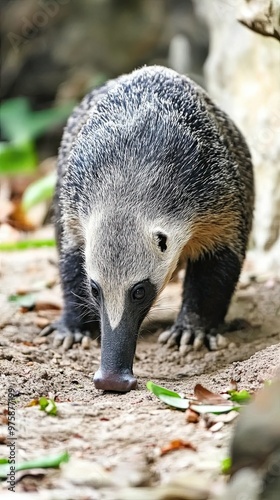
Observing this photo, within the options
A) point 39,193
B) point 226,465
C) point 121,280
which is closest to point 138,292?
point 121,280

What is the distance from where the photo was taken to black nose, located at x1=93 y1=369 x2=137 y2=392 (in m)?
6.70

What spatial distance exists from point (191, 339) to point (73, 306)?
4.33 feet

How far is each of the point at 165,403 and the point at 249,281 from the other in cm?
473

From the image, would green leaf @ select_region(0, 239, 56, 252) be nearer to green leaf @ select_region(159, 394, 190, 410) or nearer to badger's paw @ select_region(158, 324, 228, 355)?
badger's paw @ select_region(158, 324, 228, 355)

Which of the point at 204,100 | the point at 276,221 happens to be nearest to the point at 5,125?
the point at 276,221

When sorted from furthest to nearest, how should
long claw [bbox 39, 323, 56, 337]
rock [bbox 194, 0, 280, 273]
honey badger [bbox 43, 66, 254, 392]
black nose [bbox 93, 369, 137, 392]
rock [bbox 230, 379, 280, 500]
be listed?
rock [bbox 194, 0, 280, 273], long claw [bbox 39, 323, 56, 337], honey badger [bbox 43, 66, 254, 392], black nose [bbox 93, 369, 137, 392], rock [bbox 230, 379, 280, 500]

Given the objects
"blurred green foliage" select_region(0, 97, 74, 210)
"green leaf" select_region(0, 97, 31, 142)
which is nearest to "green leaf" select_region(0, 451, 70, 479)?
"blurred green foliage" select_region(0, 97, 74, 210)

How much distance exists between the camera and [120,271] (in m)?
6.80

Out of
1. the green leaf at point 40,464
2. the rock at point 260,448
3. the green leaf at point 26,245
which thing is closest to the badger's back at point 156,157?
the green leaf at point 40,464

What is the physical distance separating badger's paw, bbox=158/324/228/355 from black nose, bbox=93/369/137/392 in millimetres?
1820

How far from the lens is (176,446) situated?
5.11 m

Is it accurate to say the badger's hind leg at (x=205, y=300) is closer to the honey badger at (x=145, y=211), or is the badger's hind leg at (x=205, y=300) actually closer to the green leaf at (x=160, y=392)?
the honey badger at (x=145, y=211)

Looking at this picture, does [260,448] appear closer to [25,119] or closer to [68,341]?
[68,341]

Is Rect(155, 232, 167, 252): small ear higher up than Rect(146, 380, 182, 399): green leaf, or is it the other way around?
Rect(155, 232, 167, 252): small ear
